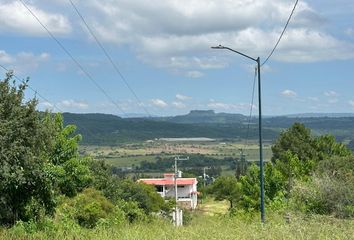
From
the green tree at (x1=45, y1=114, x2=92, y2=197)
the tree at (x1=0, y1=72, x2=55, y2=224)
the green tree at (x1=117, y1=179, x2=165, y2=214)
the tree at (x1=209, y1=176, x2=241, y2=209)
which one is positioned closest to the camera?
the tree at (x1=0, y1=72, x2=55, y2=224)

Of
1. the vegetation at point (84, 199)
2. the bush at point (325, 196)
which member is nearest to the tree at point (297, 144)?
the vegetation at point (84, 199)

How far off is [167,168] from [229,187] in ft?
260

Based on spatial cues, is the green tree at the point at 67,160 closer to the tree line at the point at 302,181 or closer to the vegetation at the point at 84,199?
the vegetation at the point at 84,199

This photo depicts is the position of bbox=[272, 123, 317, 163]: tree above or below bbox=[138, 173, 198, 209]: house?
above

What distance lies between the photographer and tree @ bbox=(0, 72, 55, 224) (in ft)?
66.1

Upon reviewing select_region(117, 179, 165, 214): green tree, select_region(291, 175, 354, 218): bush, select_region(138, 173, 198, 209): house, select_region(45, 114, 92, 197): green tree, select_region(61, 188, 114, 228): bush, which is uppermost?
select_region(45, 114, 92, 197): green tree

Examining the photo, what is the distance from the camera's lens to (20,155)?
20656 mm

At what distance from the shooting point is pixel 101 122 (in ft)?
620

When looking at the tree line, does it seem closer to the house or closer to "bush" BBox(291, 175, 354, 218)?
"bush" BBox(291, 175, 354, 218)

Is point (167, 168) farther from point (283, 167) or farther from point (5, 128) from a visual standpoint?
point (5, 128)

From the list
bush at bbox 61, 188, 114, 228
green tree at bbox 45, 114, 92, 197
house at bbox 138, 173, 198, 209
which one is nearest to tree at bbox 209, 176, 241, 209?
house at bbox 138, 173, 198, 209

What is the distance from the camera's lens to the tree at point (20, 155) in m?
20.2

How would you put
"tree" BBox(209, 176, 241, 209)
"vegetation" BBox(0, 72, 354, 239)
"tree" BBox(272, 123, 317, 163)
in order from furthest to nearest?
"tree" BBox(209, 176, 241, 209) < "tree" BBox(272, 123, 317, 163) < "vegetation" BBox(0, 72, 354, 239)

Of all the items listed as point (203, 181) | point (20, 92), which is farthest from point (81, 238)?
point (203, 181)
